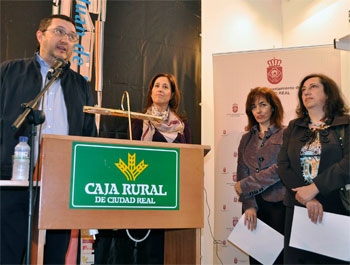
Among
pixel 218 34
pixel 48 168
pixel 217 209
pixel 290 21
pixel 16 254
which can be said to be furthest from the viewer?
pixel 290 21

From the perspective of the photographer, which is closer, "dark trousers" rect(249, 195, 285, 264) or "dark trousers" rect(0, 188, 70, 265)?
"dark trousers" rect(0, 188, 70, 265)

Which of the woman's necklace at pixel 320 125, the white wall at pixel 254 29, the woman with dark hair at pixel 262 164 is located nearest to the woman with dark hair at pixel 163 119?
the woman with dark hair at pixel 262 164

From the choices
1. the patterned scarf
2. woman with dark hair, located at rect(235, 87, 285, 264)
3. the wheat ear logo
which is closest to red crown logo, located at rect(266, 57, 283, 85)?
woman with dark hair, located at rect(235, 87, 285, 264)

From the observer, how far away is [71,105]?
93.4 inches

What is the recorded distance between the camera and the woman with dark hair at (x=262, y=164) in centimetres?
286

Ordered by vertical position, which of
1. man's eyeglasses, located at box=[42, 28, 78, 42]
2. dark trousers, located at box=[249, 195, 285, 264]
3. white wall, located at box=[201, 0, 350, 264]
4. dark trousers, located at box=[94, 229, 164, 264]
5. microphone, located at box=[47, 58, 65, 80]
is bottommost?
dark trousers, located at box=[94, 229, 164, 264]

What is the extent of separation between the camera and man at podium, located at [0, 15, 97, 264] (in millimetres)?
1946

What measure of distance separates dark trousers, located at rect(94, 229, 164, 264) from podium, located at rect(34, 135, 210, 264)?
1.50 m

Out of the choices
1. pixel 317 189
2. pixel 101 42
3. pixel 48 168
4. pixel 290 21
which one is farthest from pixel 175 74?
pixel 48 168

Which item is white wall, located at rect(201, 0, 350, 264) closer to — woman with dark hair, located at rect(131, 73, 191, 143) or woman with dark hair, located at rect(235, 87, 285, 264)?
woman with dark hair, located at rect(131, 73, 191, 143)

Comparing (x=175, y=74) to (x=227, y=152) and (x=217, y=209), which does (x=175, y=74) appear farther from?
(x=217, y=209)

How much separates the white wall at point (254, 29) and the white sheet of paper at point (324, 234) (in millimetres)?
1594

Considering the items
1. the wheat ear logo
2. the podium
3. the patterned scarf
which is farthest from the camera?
the patterned scarf

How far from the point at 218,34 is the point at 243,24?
39 cm
